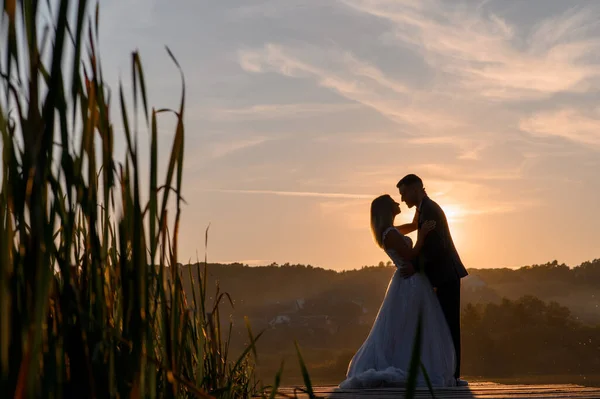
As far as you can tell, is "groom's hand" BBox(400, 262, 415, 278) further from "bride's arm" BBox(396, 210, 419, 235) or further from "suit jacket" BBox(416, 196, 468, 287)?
"bride's arm" BBox(396, 210, 419, 235)

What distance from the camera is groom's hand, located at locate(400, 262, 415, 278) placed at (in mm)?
6660

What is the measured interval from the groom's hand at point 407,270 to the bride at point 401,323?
3 centimetres

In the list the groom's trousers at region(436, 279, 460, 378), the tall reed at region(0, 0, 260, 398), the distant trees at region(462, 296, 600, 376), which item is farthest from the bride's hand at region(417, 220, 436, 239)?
the distant trees at region(462, 296, 600, 376)

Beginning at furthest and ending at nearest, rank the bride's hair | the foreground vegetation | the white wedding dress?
the bride's hair
the white wedding dress
the foreground vegetation

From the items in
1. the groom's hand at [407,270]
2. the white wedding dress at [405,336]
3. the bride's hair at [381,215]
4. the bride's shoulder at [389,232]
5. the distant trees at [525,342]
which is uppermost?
the bride's hair at [381,215]

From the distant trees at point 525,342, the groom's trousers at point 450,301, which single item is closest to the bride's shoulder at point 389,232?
the groom's trousers at point 450,301

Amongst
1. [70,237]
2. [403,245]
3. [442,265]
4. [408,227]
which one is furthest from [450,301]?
[70,237]

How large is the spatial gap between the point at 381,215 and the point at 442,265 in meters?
0.64

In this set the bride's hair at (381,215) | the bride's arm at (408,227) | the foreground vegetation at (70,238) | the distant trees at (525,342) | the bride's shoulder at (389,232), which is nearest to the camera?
the foreground vegetation at (70,238)

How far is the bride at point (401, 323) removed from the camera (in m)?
6.40

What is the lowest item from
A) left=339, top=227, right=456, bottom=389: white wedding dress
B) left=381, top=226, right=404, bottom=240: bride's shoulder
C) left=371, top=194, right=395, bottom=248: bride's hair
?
left=339, top=227, right=456, bottom=389: white wedding dress

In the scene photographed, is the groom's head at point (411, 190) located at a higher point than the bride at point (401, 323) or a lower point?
higher

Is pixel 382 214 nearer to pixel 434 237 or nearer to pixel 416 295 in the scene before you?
pixel 434 237

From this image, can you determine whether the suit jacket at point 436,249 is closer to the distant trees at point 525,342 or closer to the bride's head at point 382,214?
the bride's head at point 382,214
